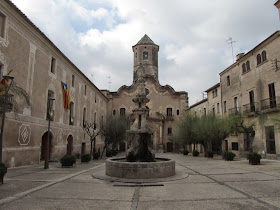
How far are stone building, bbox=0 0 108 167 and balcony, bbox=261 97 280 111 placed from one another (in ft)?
59.8

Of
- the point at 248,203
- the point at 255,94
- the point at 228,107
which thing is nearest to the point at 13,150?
the point at 248,203

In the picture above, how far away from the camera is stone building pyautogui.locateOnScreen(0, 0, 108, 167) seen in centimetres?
1272

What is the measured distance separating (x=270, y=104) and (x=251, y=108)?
110 inches

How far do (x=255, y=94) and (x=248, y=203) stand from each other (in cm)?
1847

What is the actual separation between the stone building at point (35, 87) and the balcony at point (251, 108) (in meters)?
17.6

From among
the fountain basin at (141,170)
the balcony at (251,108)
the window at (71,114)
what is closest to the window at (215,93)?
the balcony at (251,108)

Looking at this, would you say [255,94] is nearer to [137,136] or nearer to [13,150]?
[137,136]

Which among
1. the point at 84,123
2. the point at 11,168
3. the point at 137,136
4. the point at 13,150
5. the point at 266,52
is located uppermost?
the point at 266,52

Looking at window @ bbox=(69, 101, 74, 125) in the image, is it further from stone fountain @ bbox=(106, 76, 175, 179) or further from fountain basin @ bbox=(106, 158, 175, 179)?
fountain basin @ bbox=(106, 158, 175, 179)

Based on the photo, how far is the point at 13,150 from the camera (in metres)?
13.0

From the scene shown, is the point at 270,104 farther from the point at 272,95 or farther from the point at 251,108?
the point at 251,108

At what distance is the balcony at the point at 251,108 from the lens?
69.5 ft

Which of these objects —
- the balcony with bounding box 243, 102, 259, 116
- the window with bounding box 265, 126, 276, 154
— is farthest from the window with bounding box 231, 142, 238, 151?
the window with bounding box 265, 126, 276, 154

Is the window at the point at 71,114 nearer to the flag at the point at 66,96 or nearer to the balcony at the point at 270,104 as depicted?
the flag at the point at 66,96
